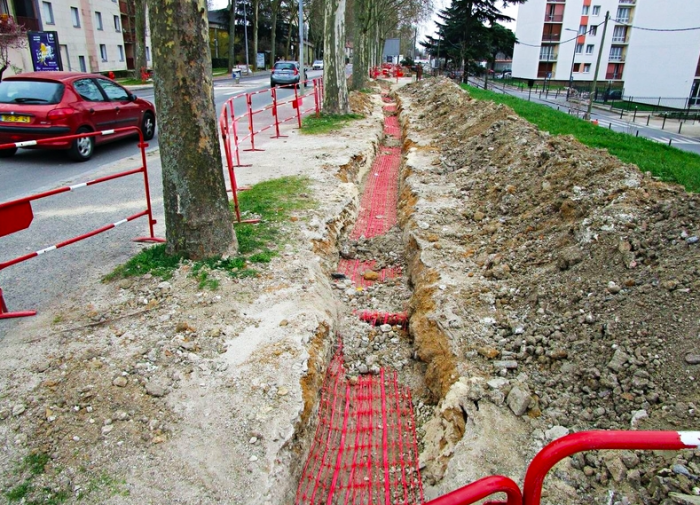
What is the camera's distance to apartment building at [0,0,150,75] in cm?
3253

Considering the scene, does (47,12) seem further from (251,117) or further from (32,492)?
(32,492)

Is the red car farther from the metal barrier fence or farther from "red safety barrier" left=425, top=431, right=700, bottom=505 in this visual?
"red safety barrier" left=425, top=431, right=700, bottom=505

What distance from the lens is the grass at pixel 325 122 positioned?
47.4ft

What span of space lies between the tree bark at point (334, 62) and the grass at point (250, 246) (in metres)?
9.44

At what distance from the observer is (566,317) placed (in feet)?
14.3

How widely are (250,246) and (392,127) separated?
14.3 m

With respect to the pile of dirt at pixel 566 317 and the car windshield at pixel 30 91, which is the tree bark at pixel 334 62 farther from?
the pile of dirt at pixel 566 317

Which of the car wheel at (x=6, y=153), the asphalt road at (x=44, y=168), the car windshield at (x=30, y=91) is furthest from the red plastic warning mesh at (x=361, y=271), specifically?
the car wheel at (x=6, y=153)

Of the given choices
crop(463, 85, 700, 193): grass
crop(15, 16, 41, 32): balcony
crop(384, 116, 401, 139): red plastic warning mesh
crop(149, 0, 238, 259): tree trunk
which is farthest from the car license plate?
crop(15, 16, 41, 32): balcony

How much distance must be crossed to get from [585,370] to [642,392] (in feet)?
1.39

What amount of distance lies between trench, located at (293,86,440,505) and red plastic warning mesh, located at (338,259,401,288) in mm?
14

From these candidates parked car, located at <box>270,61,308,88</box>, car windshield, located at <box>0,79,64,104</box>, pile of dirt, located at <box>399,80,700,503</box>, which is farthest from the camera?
parked car, located at <box>270,61,308,88</box>

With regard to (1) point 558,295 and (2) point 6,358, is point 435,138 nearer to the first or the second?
(1) point 558,295

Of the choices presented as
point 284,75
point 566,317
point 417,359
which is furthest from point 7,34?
point 566,317
